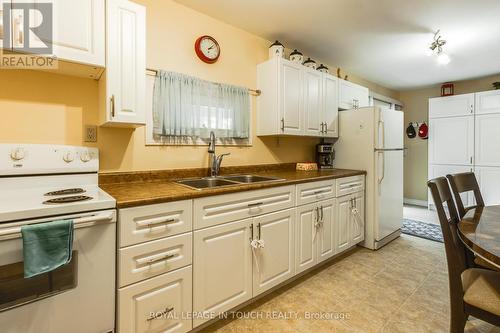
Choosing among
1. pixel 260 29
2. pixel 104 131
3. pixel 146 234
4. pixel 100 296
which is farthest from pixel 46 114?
pixel 260 29

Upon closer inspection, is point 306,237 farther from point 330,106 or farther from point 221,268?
point 330,106

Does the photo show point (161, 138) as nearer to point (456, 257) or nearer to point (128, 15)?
point (128, 15)

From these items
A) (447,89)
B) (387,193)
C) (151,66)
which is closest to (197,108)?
(151,66)

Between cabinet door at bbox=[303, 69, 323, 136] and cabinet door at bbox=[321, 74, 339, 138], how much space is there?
0.11 meters

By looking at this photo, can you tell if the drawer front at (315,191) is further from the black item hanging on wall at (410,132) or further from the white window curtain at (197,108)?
the black item hanging on wall at (410,132)

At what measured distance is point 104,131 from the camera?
181 centimetres

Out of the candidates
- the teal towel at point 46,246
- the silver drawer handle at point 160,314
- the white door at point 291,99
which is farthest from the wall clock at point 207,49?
the silver drawer handle at point 160,314

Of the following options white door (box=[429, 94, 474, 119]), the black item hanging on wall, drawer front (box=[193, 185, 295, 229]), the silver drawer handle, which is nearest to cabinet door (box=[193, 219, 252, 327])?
drawer front (box=[193, 185, 295, 229])

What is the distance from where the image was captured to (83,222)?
110 centimetres

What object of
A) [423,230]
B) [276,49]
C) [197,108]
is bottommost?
[423,230]

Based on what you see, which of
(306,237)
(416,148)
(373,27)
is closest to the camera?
(306,237)

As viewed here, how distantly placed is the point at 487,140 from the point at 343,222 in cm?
326

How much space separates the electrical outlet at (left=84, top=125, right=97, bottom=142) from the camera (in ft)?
5.69

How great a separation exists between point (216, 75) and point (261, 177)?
1058 millimetres
